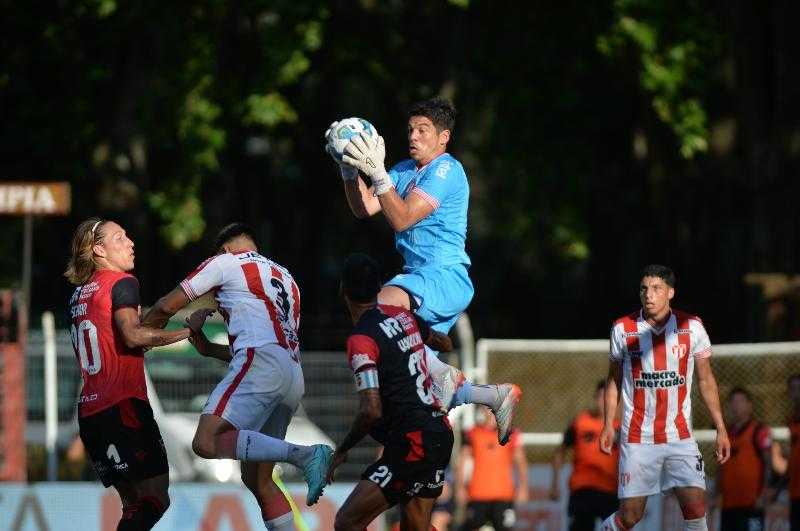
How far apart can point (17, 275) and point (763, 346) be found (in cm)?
1653

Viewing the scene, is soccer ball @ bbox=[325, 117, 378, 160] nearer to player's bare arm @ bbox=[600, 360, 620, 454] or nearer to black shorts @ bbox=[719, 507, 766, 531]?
player's bare arm @ bbox=[600, 360, 620, 454]

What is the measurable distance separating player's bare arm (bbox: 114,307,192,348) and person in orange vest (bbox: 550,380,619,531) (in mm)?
7922

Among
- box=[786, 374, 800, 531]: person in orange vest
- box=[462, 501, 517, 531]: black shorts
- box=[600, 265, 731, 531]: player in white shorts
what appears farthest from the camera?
box=[462, 501, 517, 531]: black shorts

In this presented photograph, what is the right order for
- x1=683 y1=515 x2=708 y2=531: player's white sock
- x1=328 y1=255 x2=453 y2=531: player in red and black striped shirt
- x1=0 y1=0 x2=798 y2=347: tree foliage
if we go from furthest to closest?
x1=0 y1=0 x2=798 y2=347: tree foliage < x1=683 y1=515 x2=708 y2=531: player's white sock < x1=328 y1=255 x2=453 y2=531: player in red and black striped shirt

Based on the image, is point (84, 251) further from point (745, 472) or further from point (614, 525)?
point (745, 472)

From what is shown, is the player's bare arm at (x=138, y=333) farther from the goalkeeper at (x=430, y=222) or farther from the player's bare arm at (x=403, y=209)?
the player's bare arm at (x=403, y=209)

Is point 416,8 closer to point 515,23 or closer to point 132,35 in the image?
point 515,23

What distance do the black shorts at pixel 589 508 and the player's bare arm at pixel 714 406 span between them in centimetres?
470

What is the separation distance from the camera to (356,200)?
428 inches

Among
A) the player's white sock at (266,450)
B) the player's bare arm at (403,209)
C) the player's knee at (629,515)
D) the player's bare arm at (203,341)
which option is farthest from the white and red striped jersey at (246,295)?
the player's knee at (629,515)

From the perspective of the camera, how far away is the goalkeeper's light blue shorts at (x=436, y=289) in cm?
1069

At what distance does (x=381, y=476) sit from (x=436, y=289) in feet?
4.22

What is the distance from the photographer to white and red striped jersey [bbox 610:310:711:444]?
44.0 feet

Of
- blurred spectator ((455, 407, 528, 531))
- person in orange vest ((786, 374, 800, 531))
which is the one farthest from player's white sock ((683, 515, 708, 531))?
blurred spectator ((455, 407, 528, 531))
